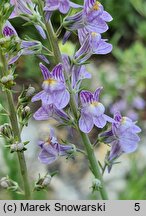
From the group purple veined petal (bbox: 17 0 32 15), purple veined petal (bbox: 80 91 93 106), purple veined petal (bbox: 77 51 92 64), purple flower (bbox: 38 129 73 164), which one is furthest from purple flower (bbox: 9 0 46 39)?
purple flower (bbox: 38 129 73 164)

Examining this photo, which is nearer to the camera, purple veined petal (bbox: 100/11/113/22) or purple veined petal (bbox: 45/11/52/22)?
purple veined petal (bbox: 45/11/52/22)

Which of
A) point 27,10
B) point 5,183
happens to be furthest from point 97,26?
point 5,183

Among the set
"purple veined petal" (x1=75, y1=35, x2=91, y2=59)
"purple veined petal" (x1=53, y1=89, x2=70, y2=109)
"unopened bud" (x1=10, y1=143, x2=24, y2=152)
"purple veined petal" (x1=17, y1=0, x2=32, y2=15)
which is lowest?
"unopened bud" (x1=10, y1=143, x2=24, y2=152)

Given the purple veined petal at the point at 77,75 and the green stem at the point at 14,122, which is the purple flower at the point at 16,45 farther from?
the purple veined petal at the point at 77,75

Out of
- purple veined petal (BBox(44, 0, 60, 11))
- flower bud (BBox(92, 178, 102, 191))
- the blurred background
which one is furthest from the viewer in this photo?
the blurred background

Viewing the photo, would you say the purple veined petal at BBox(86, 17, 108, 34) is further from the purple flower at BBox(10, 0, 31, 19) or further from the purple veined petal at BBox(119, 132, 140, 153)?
the purple veined petal at BBox(119, 132, 140, 153)

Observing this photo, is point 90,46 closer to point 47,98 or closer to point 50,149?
point 47,98

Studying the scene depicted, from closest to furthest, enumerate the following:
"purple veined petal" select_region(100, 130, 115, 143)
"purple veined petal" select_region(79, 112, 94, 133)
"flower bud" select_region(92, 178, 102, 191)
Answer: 1. "purple veined petal" select_region(79, 112, 94, 133)
2. "flower bud" select_region(92, 178, 102, 191)
3. "purple veined petal" select_region(100, 130, 115, 143)

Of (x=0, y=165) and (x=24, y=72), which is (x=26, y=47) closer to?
(x=0, y=165)
